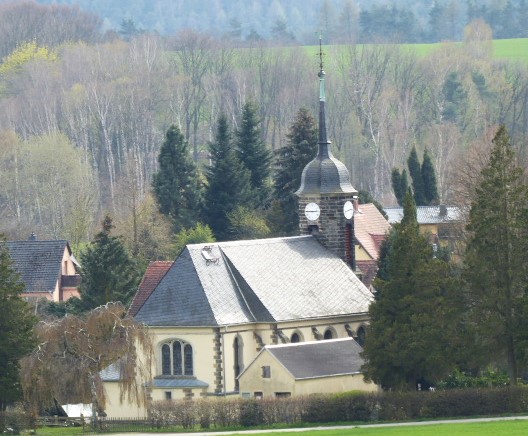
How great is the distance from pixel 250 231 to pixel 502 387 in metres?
37.6

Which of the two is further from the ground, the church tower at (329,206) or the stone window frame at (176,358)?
the church tower at (329,206)

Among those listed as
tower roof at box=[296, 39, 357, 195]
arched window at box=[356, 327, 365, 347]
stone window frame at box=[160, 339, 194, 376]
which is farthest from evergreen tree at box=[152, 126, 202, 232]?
stone window frame at box=[160, 339, 194, 376]

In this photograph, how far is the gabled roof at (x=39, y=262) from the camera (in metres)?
113

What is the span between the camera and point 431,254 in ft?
263

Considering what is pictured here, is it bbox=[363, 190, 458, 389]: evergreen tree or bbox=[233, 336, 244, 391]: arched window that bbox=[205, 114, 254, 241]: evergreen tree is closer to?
bbox=[233, 336, 244, 391]: arched window

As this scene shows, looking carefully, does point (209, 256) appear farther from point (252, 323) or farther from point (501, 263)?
point (501, 263)

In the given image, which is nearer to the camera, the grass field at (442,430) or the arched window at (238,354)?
the grass field at (442,430)

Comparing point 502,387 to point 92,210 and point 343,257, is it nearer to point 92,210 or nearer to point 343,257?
point 343,257

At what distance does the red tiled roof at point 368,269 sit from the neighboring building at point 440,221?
346 cm

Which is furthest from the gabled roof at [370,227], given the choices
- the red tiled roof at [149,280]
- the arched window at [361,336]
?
the arched window at [361,336]

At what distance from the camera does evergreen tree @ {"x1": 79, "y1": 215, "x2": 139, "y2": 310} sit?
3738 inches

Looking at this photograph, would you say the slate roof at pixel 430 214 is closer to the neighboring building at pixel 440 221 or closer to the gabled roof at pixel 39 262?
the neighboring building at pixel 440 221

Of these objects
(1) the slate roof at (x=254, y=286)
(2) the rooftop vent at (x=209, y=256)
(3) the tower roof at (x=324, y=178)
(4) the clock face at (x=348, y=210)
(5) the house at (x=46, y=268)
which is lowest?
(5) the house at (x=46, y=268)

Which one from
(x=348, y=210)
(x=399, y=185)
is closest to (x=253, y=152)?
(x=399, y=185)
